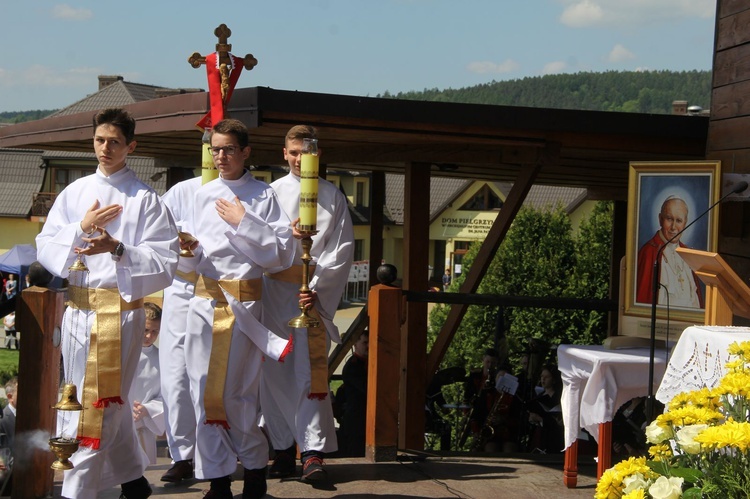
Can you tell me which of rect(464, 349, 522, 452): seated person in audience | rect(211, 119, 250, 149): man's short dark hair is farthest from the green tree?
rect(211, 119, 250, 149): man's short dark hair

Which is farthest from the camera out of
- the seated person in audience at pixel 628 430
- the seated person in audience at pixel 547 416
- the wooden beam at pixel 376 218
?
the wooden beam at pixel 376 218

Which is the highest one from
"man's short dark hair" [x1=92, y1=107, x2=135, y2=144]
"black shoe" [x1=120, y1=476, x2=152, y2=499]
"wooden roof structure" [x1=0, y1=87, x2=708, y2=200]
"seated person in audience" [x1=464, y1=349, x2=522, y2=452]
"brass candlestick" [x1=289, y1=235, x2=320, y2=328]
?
"wooden roof structure" [x1=0, y1=87, x2=708, y2=200]

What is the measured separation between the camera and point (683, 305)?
21.3 ft

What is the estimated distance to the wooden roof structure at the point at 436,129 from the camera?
24.2ft

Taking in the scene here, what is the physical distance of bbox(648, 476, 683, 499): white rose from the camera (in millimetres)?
2984

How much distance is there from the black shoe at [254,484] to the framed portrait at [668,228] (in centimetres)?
252

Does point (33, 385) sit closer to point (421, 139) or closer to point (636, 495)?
point (636, 495)

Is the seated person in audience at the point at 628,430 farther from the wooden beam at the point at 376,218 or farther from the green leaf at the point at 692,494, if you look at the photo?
the wooden beam at the point at 376,218

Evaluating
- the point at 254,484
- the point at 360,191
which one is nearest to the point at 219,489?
the point at 254,484

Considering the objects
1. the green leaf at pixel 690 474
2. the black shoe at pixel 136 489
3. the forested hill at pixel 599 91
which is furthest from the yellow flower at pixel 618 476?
the forested hill at pixel 599 91

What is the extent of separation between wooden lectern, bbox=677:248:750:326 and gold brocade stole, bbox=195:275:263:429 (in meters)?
2.25

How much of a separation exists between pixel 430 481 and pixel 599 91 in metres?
88.3

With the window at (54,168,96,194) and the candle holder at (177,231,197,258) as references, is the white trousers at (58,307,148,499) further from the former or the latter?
the window at (54,168,96,194)

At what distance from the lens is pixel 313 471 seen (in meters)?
5.98
